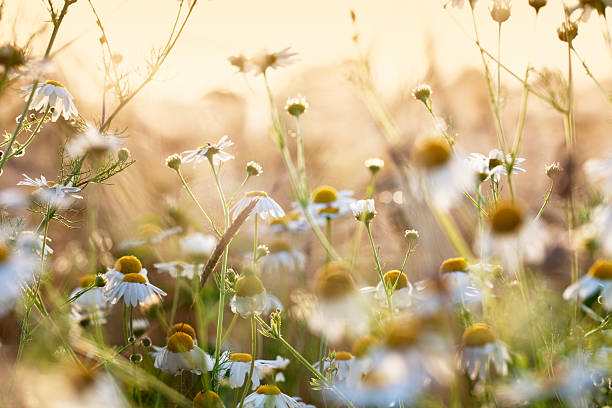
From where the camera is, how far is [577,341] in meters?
0.84

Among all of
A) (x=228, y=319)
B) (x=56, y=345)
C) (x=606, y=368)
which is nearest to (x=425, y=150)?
(x=606, y=368)

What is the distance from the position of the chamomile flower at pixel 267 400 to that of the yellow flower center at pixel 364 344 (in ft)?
1.19

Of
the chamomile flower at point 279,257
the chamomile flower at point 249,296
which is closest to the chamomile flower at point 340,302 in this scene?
the chamomile flower at point 249,296

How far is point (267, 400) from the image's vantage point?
1012mm

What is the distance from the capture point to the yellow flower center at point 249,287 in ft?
2.84

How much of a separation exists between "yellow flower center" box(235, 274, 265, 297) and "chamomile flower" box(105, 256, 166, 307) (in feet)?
1.22

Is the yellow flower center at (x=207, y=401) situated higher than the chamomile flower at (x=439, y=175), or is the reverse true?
the chamomile flower at (x=439, y=175)

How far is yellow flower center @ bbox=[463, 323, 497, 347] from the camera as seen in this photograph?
0.69m

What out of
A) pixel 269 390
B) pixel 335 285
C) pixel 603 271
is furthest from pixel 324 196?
pixel 335 285

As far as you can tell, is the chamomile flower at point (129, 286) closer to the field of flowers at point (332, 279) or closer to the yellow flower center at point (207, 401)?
the field of flowers at point (332, 279)

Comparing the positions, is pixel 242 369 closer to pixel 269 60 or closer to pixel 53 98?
pixel 269 60

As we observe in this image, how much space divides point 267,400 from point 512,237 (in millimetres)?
567

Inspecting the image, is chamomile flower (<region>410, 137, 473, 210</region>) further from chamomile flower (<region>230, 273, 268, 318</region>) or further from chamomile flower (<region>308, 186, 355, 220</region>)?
chamomile flower (<region>308, 186, 355, 220</region>)

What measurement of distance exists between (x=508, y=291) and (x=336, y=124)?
311 cm
